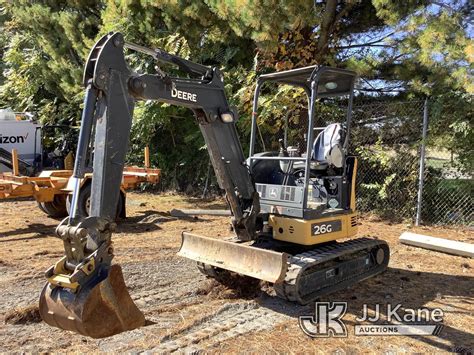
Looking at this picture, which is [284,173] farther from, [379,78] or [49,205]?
[49,205]

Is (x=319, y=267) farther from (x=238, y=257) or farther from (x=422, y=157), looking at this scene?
(x=422, y=157)

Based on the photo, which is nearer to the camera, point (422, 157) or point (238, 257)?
point (238, 257)

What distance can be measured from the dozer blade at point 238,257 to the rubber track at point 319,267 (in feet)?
0.77

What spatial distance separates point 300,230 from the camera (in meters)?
5.07

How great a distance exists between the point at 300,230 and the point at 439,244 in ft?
11.5

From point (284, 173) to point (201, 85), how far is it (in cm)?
178

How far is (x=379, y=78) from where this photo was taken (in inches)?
386

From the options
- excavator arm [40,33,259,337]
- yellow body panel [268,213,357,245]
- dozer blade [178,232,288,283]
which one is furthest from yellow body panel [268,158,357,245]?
excavator arm [40,33,259,337]

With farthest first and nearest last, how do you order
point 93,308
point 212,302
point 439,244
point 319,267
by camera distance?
A: 1. point 439,244
2. point 319,267
3. point 212,302
4. point 93,308

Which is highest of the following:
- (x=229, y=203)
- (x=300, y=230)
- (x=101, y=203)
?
(x=101, y=203)

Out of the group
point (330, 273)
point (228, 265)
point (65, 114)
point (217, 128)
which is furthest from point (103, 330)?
point (65, 114)

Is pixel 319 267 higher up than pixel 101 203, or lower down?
lower down

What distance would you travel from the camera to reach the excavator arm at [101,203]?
128 inches

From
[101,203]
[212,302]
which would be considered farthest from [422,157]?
[101,203]
